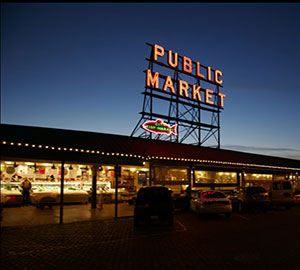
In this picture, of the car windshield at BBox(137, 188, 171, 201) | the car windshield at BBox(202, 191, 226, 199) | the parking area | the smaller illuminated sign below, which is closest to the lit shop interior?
the smaller illuminated sign below

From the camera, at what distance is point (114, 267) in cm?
683

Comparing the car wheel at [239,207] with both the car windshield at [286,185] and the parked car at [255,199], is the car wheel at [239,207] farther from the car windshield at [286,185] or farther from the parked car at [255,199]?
the car windshield at [286,185]

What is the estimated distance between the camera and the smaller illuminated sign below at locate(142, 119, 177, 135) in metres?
24.5

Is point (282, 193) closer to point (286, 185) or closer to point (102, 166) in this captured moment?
point (286, 185)

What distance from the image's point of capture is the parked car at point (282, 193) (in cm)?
2036

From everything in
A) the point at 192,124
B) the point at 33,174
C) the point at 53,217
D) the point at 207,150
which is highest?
the point at 192,124

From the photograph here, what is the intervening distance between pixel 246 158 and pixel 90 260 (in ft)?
76.3

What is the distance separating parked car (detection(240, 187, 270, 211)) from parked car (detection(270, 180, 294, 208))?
1.58 meters

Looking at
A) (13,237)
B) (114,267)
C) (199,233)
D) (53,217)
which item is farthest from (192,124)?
(114,267)

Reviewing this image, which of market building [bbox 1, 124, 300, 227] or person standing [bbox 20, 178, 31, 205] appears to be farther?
person standing [bbox 20, 178, 31, 205]

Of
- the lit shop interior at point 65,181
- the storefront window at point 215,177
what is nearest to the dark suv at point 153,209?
the lit shop interior at point 65,181

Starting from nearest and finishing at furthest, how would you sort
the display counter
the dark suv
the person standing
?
the dark suv < the display counter < the person standing

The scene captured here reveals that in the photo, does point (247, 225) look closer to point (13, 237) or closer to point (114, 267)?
point (114, 267)

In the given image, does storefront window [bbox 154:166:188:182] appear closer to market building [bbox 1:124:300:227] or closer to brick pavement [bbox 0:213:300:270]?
market building [bbox 1:124:300:227]
